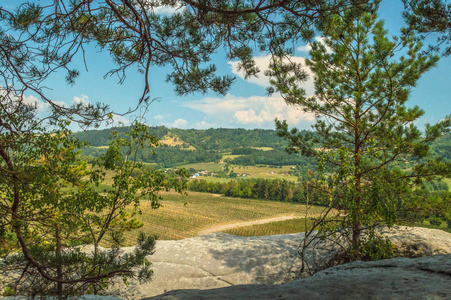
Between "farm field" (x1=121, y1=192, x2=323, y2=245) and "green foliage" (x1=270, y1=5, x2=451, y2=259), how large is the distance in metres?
25.0

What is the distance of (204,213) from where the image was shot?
48.3m

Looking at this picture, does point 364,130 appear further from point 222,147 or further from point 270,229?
point 222,147

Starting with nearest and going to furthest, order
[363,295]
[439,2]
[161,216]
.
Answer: [363,295]
[439,2]
[161,216]

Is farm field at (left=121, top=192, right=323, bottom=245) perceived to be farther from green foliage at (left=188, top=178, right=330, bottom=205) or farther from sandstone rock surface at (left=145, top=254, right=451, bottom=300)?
sandstone rock surface at (left=145, top=254, right=451, bottom=300)

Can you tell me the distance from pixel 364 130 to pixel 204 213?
4349cm

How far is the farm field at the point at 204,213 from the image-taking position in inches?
1430

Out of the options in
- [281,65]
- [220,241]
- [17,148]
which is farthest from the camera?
[220,241]

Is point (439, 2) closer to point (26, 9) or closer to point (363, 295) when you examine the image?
point (363, 295)

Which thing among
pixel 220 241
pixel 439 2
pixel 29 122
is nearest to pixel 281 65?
pixel 439 2

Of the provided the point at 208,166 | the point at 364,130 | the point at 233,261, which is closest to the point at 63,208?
the point at 233,261

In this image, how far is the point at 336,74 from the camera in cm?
743

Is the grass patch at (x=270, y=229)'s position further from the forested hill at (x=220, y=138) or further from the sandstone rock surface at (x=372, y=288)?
the forested hill at (x=220, y=138)

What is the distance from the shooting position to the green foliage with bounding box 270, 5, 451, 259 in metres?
5.50

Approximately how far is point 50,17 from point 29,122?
1504 mm
